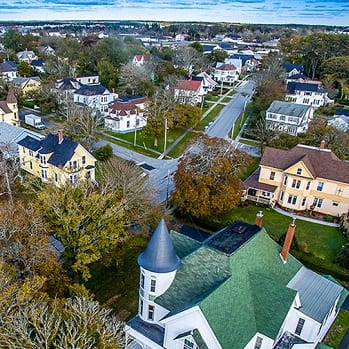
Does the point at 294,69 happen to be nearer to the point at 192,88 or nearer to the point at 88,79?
the point at 192,88

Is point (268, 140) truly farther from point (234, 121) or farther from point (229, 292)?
point (229, 292)

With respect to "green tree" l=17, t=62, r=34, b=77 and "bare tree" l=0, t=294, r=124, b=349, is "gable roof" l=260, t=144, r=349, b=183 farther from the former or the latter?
"green tree" l=17, t=62, r=34, b=77

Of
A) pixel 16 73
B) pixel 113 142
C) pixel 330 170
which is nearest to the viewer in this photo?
pixel 330 170

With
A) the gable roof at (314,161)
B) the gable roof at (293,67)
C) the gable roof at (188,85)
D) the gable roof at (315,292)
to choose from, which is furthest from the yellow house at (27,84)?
the gable roof at (315,292)

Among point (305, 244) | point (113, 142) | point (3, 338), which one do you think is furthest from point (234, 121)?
point (3, 338)

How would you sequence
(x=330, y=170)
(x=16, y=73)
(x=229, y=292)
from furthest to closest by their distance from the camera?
(x=16, y=73)
(x=330, y=170)
(x=229, y=292)

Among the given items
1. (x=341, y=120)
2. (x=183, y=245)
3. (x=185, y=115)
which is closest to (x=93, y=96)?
(x=185, y=115)

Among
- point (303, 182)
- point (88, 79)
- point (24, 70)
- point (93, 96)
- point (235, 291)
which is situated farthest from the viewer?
point (24, 70)
